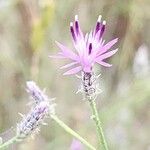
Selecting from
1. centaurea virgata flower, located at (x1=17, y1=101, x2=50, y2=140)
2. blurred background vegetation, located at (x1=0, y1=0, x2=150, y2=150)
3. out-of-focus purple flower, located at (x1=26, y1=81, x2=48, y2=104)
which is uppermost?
blurred background vegetation, located at (x1=0, y1=0, x2=150, y2=150)

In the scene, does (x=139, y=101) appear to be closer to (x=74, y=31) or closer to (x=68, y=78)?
(x=68, y=78)

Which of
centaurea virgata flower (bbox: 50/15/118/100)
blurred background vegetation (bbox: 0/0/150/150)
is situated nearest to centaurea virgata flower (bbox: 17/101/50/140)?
centaurea virgata flower (bbox: 50/15/118/100)

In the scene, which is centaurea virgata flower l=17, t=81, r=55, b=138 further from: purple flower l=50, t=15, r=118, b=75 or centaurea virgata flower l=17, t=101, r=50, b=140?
purple flower l=50, t=15, r=118, b=75

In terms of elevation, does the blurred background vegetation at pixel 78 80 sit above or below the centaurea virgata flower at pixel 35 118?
above

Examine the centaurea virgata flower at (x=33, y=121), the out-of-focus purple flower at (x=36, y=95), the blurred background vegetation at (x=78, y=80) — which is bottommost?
the centaurea virgata flower at (x=33, y=121)

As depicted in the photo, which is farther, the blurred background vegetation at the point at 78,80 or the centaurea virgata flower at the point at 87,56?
the blurred background vegetation at the point at 78,80

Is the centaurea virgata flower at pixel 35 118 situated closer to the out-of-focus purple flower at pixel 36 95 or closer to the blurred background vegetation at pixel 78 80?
the out-of-focus purple flower at pixel 36 95

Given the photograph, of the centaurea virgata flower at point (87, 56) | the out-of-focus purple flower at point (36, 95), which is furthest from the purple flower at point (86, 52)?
the out-of-focus purple flower at point (36, 95)

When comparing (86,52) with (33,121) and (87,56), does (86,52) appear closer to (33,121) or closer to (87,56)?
(87,56)

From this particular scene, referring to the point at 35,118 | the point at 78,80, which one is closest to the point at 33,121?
the point at 35,118
